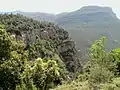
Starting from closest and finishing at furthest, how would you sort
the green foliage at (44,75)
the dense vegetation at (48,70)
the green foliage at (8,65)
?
the dense vegetation at (48,70), the green foliage at (8,65), the green foliage at (44,75)

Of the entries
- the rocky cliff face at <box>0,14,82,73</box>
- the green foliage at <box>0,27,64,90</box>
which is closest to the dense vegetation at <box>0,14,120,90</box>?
the green foliage at <box>0,27,64,90</box>

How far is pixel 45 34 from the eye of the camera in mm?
102875

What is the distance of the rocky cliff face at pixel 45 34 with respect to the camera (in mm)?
89688

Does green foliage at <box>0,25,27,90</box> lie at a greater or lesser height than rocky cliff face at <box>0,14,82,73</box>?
greater

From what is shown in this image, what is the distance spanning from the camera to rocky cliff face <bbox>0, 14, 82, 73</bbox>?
89.7 metres

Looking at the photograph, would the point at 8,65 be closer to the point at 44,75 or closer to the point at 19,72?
the point at 19,72

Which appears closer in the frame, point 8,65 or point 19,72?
point 8,65

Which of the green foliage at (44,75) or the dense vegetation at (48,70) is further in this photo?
the green foliage at (44,75)

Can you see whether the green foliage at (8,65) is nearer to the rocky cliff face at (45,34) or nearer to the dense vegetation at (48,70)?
the dense vegetation at (48,70)

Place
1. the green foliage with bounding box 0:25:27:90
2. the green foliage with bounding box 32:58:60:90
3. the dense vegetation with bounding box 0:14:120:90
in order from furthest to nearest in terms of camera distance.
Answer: the green foliage with bounding box 32:58:60:90 → the green foliage with bounding box 0:25:27:90 → the dense vegetation with bounding box 0:14:120:90

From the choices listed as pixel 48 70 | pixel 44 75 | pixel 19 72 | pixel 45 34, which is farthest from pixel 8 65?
pixel 45 34

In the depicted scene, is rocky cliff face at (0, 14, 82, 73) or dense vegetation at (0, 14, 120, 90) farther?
rocky cliff face at (0, 14, 82, 73)

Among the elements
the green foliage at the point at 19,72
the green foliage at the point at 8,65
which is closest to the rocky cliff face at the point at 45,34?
the green foliage at the point at 19,72

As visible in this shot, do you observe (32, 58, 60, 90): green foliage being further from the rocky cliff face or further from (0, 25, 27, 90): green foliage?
the rocky cliff face
